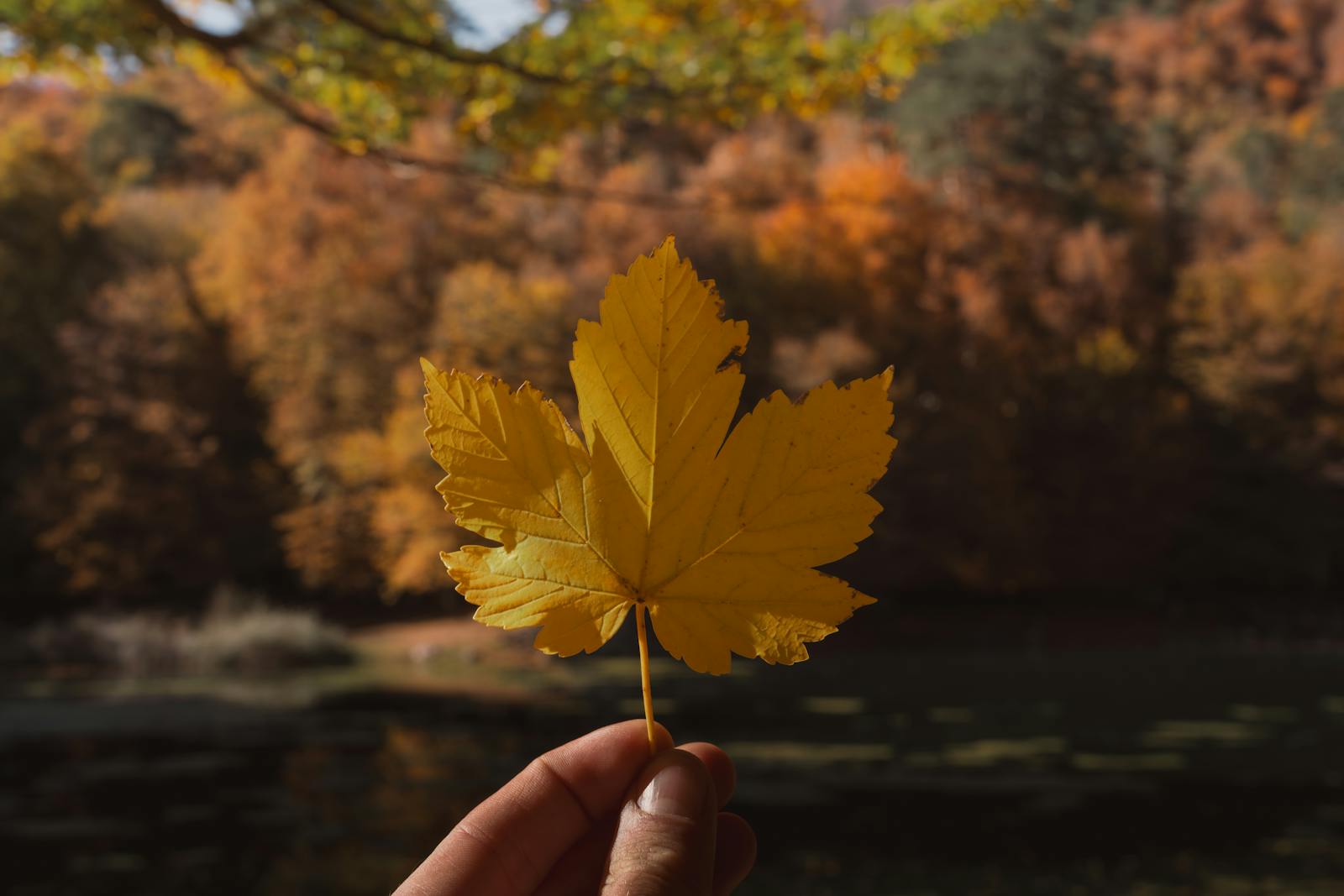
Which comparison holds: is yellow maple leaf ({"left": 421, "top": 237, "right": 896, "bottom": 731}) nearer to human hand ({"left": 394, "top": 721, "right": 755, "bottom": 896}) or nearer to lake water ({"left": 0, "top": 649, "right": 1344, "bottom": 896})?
human hand ({"left": 394, "top": 721, "right": 755, "bottom": 896})

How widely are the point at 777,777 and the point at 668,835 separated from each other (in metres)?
10.4

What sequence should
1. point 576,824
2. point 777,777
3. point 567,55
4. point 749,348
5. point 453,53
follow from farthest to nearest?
point 749,348 < point 777,777 < point 567,55 < point 453,53 < point 576,824

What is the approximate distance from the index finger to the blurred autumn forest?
62.7 ft

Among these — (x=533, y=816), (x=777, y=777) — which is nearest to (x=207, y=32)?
(x=533, y=816)

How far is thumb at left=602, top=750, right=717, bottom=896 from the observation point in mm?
751

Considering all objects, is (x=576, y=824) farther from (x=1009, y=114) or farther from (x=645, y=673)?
(x=1009, y=114)

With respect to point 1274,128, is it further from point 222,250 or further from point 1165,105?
point 222,250

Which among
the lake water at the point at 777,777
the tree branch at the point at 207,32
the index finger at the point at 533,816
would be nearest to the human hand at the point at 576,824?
the index finger at the point at 533,816

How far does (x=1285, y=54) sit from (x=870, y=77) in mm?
62535

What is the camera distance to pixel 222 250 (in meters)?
28.8

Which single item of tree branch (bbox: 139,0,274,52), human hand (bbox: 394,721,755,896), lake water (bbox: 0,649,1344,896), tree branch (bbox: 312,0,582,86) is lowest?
lake water (bbox: 0,649,1344,896)

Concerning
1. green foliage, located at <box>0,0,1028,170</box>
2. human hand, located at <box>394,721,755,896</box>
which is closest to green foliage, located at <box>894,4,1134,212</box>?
green foliage, located at <box>0,0,1028,170</box>

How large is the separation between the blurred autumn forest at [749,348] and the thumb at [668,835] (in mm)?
19165

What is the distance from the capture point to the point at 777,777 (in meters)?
10.8
